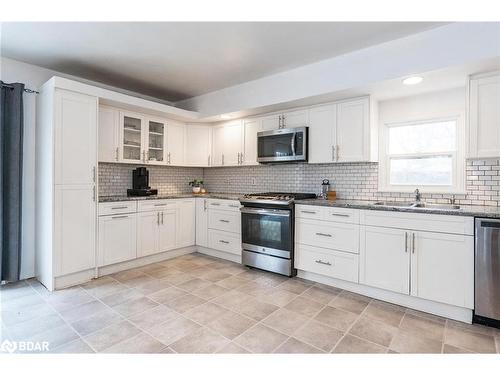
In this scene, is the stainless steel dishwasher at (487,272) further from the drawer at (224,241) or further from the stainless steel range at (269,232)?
the drawer at (224,241)

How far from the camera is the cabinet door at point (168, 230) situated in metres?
3.90

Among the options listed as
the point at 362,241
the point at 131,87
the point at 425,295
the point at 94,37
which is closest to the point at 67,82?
the point at 94,37

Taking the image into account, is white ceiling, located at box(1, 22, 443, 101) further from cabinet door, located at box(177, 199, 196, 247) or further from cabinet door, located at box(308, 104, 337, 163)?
cabinet door, located at box(177, 199, 196, 247)

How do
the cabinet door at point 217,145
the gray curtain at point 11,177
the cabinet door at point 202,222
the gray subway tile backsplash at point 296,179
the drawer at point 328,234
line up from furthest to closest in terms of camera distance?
the cabinet door at point 217,145 < the cabinet door at point 202,222 < the gray curtain at point 11,177 < the drawer at point 328,234 < the gray subway tile backsplash at point 296,179

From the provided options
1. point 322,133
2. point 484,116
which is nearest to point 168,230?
point 322,133

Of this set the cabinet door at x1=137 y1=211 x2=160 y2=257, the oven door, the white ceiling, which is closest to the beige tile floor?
→ the oven door

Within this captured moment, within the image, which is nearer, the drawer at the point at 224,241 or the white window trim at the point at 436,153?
the white window trim at the point at 436,153

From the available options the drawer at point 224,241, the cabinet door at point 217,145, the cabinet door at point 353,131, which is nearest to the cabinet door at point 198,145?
the cabinet door at point 217,145

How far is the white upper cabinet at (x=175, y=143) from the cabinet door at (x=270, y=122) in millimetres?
1390

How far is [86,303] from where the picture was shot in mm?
2551

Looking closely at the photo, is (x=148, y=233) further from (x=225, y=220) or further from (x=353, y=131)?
(x=353, y=131)

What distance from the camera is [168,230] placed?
13.0 ft

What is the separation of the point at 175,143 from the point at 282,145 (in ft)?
5.88

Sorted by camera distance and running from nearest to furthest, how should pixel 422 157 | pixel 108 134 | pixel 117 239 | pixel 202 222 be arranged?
pixel 422 157 < pixel 117 239 < pixel 108 134 < pixel 202 222
